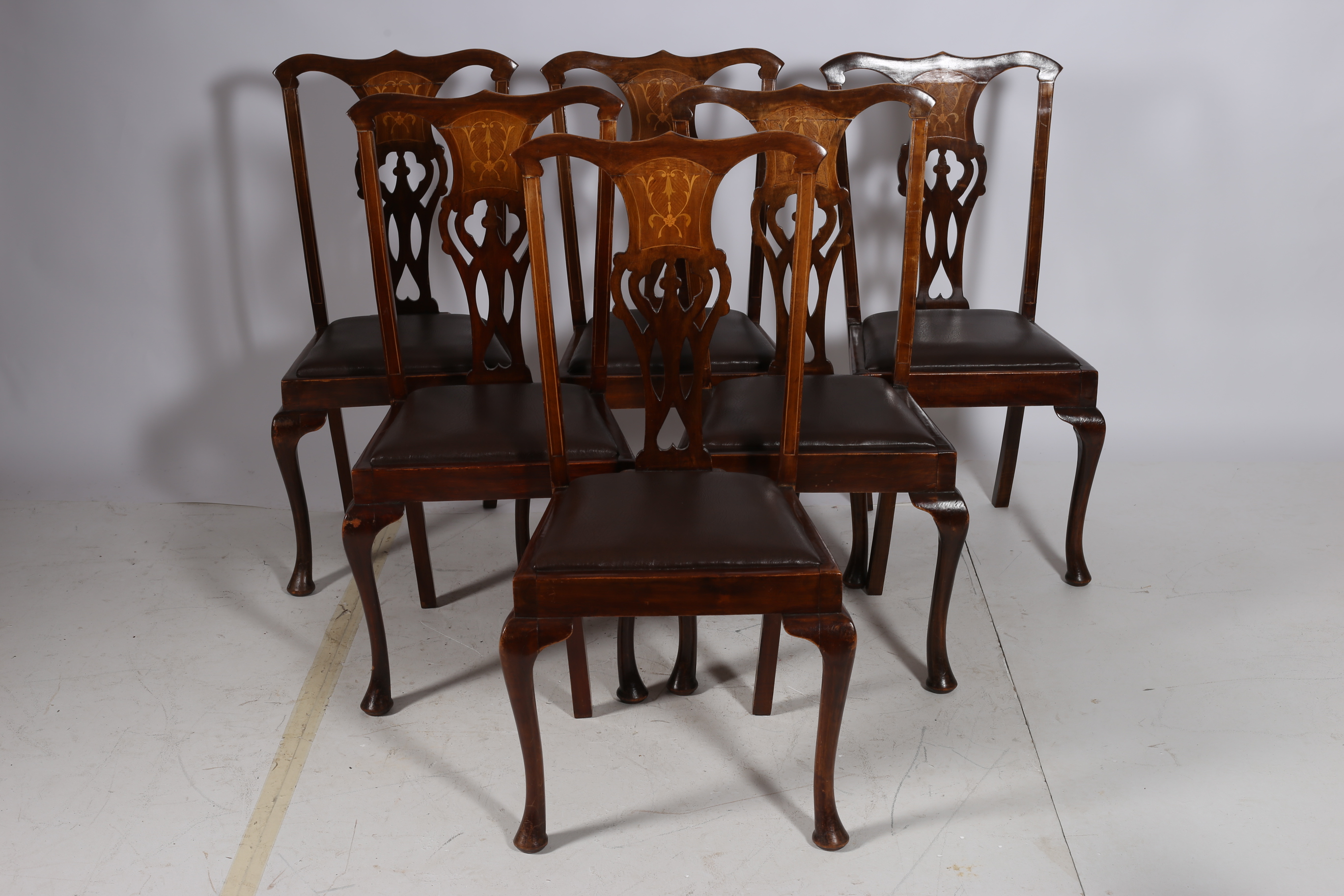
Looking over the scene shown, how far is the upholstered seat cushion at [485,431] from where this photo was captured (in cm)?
205

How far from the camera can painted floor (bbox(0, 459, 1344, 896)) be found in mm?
1802

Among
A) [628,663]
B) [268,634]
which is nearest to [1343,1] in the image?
[628,663]

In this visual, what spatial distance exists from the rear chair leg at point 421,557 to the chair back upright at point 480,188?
11.4 inches

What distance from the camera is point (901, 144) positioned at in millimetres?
2920

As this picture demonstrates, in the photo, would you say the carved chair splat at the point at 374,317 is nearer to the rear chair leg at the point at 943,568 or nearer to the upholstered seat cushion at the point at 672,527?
the upholstered seat cushion at the point at 672,527

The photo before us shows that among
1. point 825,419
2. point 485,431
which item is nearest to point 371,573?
point 485,431

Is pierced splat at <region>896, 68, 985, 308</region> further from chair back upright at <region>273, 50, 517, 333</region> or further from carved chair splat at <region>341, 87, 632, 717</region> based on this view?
chair back upright at <region>273, 50, 517, 333</region>

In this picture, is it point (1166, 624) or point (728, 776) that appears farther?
point (1166, 624)

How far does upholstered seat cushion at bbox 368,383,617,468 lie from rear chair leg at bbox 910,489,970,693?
0.61m

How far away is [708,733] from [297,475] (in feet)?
3.83

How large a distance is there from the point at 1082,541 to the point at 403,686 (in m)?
1.70

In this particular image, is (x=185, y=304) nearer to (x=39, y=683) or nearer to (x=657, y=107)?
(x=39, y=683)

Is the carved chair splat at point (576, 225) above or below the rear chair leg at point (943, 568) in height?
above

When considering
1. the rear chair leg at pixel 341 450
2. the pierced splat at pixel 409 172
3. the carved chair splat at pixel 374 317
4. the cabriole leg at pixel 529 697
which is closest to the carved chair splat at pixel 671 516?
the cabriole leg at pixel 529 697
